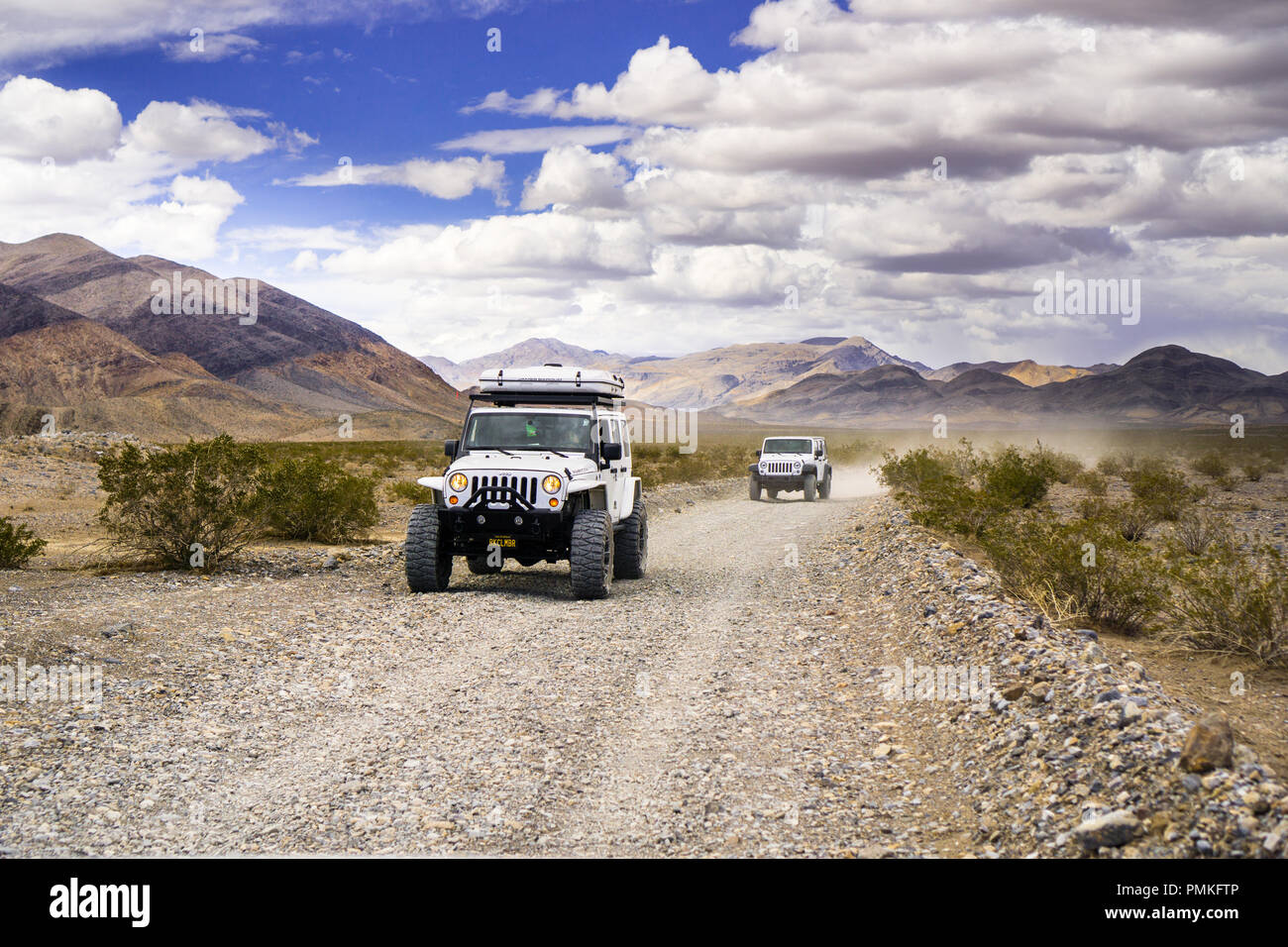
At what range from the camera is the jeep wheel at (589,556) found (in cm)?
1163

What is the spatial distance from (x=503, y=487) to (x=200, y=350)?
5449 inches

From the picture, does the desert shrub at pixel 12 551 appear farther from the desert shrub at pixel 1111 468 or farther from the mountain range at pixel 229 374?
the mountain range at pixel 229 374

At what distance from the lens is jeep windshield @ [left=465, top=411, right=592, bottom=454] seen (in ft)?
42.1

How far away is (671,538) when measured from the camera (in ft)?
63.7

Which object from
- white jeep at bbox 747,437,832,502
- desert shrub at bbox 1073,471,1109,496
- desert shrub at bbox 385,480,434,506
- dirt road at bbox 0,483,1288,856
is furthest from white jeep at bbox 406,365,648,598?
desert shrub at bbox 1073,471,1109,496

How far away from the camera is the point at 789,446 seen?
31.0 m

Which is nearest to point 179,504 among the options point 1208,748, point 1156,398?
point 1208,748

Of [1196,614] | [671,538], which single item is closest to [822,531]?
[671,538]

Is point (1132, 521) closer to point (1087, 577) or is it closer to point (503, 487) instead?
point (1087, 577)

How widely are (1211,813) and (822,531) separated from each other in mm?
15897

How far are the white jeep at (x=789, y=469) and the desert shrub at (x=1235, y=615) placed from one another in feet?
69.4

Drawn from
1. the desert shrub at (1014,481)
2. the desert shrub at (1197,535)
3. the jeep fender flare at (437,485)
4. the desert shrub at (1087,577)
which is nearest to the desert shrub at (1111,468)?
the desert shrub at (1014,481)

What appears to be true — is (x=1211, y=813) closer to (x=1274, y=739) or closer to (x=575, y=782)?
(x=1274, y=739)

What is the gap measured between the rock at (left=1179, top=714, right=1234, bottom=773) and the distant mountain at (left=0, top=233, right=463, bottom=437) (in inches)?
4168
